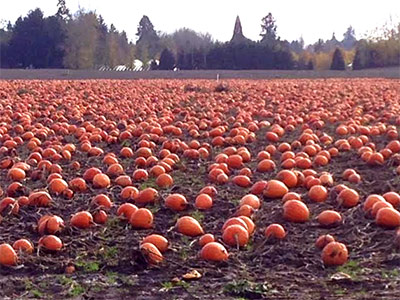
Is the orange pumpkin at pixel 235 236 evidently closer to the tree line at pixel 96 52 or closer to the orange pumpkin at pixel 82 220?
the orange pumpkin at pixel 82 220

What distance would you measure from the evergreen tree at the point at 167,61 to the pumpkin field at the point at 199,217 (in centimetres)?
4241

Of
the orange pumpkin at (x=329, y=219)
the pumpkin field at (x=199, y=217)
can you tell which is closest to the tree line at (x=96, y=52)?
the pumpkin field at (x=199, y=217)

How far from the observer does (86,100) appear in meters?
14.1

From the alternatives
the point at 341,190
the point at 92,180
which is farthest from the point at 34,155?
the point at 341,190

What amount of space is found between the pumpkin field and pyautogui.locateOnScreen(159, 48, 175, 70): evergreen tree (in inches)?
1670

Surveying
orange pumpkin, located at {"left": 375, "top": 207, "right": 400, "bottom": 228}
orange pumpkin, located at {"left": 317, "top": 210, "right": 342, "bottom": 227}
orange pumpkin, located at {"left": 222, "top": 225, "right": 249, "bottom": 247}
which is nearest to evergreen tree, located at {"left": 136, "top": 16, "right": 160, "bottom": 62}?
orange pumpkin, located at {"left": 317, "top": 210, "right": 342, "bottom": 227}

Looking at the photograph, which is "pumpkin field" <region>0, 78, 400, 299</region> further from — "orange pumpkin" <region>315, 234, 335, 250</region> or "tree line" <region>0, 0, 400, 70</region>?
"tree line" <region>0, 0, 400, 70</region>

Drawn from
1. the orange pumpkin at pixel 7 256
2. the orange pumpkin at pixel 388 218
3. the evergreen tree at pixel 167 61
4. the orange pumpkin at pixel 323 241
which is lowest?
the orange pumpkin at pixel 7 256

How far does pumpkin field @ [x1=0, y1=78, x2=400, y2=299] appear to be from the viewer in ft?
11.4

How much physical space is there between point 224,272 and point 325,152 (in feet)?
10.9

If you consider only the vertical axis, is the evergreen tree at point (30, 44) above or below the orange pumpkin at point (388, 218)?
above

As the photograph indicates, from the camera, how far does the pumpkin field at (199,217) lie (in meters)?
3.47

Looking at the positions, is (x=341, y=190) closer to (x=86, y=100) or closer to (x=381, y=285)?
(x=381, y=285)

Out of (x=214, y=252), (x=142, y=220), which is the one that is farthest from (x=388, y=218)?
(x=142, y=220)
